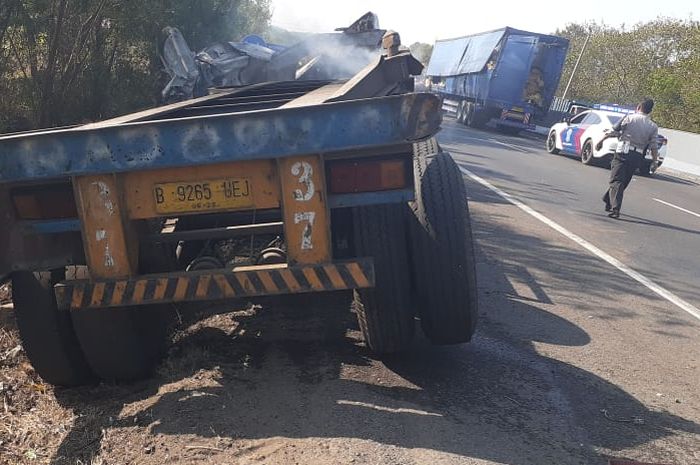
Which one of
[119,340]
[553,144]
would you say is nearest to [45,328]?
[119,340]

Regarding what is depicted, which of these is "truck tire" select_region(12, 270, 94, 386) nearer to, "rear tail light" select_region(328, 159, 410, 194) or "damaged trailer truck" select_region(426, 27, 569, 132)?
"rear tail light" select_region(328, 159, 410, 194)

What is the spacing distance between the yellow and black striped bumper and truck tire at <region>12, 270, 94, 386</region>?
41 cm

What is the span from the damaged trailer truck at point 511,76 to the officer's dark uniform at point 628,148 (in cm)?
1471

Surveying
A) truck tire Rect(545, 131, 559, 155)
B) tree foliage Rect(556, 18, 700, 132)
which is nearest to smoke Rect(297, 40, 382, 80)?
truck tire Rect(545, 131, 559, 155)

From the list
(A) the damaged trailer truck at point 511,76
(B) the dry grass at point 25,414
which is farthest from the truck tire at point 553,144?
(B) the dry grass at point 25,414

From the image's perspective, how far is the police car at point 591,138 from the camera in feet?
58.4

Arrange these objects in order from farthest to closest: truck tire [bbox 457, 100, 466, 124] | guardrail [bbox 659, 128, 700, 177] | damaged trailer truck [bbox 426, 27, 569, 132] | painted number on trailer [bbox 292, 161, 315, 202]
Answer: truck tire [bbox 457, 100, 466, 124], damaged trailer truck [bbox 426, 27, 569, 132], guardrail [bbox 659, 128, 700, 177], painted number on trailer [bbox 292, 161, 315, 202]

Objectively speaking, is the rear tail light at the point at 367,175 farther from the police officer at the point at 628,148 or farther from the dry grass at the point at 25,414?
the police officer at the point at 628,148

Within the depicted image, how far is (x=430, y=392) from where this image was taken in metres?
3.80

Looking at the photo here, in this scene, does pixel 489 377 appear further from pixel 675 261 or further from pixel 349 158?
pixel 675 261

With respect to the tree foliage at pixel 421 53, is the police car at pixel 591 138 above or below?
below

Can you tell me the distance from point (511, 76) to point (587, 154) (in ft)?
26.2

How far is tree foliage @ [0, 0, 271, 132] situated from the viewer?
9.34m

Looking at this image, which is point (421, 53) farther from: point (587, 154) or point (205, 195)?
point (205, 195)
